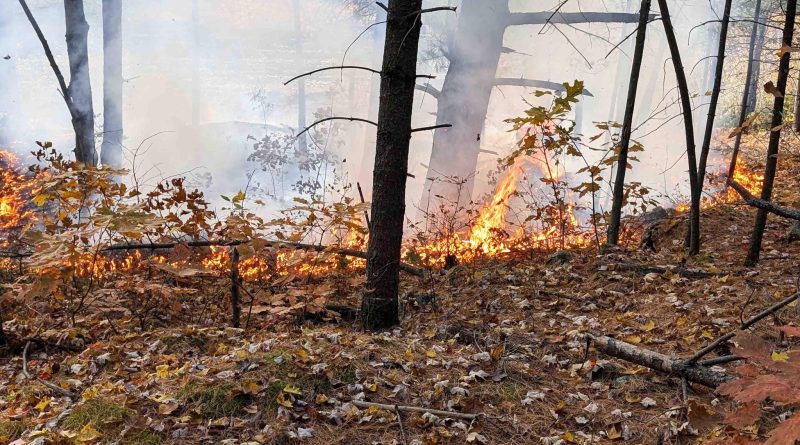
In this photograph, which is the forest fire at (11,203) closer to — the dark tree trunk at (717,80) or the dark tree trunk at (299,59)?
the dark tree trunk at (717,80)

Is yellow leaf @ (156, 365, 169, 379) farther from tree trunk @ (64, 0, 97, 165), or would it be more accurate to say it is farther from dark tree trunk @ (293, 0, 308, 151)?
dark tree trunk @ (293, 0, 308, 151)

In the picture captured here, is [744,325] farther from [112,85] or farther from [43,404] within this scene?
[112,85]

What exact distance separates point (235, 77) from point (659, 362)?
28108 millimetres

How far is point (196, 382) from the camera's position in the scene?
131 inches

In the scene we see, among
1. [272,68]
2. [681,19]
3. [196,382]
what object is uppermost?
[681,19]

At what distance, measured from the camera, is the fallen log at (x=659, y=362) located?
3303 millimetres

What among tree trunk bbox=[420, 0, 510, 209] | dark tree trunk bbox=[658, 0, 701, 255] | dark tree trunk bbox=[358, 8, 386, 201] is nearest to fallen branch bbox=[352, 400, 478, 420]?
dark tree trunk bbox=[658, 0, 701, 255]

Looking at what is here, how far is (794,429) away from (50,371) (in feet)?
14.6

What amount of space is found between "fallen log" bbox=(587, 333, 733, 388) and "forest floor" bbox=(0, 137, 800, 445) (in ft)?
0.35

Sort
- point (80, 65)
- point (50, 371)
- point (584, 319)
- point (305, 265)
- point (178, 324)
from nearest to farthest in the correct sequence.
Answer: point (50, 371) → point (584, 319) → point (178, 324) → point (305, 265) → point (80, 65)

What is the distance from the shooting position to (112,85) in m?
15.1

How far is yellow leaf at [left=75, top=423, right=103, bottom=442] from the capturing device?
274cm

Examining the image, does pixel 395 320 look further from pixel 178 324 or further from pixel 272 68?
pixel 272 68

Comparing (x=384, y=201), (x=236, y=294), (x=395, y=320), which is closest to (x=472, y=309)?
(x=395, y=320)
